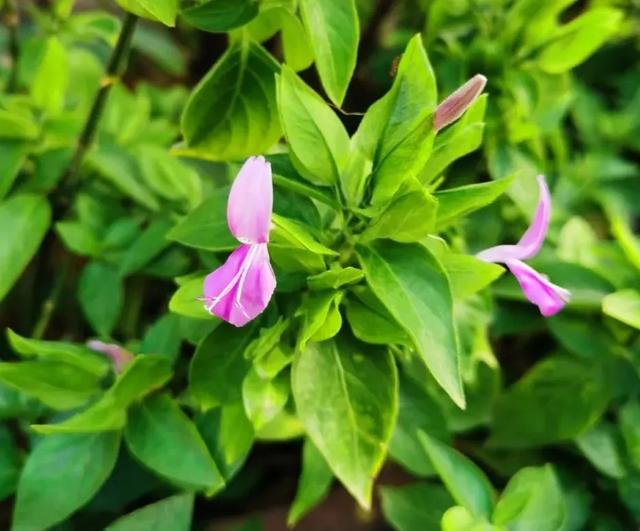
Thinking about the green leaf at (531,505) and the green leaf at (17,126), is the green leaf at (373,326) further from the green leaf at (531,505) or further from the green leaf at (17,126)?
the green leaf at (17,126)

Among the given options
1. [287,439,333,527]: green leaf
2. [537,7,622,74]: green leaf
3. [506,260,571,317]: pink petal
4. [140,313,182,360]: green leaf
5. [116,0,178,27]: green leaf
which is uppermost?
[116,0,178,27]: green leaf

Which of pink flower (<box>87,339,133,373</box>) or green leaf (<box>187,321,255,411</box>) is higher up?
green leaf (<box>187,321,255,411</box>)

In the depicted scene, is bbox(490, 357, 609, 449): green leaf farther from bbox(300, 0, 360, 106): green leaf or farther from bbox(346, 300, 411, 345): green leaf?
bbox(300, 0, 360, 106): green leaf

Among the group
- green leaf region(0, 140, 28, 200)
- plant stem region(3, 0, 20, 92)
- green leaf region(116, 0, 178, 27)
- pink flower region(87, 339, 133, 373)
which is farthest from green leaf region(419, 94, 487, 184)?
plant stem region(3, 0, 20, 92)

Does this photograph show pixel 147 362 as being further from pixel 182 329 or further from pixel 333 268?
pixel 333 268

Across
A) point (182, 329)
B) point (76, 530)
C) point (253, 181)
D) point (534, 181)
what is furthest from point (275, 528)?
point (253, 181)

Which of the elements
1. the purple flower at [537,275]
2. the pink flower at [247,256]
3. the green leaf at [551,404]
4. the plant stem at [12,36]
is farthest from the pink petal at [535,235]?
the plant stem at [12,36]
